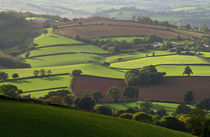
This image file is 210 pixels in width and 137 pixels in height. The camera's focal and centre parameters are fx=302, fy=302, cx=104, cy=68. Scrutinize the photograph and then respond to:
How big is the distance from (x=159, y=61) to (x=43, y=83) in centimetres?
7100

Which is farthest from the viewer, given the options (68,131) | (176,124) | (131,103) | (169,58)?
(169,58)

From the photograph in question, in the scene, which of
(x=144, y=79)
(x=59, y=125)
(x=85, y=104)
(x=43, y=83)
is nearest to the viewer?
(x=59, y=125)

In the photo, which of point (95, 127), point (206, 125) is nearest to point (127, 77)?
point (206, 125)

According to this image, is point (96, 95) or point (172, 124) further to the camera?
point (96, 95)

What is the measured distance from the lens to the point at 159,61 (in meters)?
175

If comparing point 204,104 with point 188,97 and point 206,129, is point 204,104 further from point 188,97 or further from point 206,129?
point 206,129

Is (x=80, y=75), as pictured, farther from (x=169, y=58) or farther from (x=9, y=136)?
(x=9, y=136)

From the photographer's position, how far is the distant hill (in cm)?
3331

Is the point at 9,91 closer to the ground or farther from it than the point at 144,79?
farther from it

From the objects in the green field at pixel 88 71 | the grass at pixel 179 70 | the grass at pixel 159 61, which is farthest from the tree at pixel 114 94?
the grass at pixel 159 61

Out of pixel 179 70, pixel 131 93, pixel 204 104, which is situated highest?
pixel 179 70

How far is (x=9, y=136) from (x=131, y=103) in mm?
86107

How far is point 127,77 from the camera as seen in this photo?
139 m

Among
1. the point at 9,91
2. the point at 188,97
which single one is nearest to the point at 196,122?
the point at 9,91
